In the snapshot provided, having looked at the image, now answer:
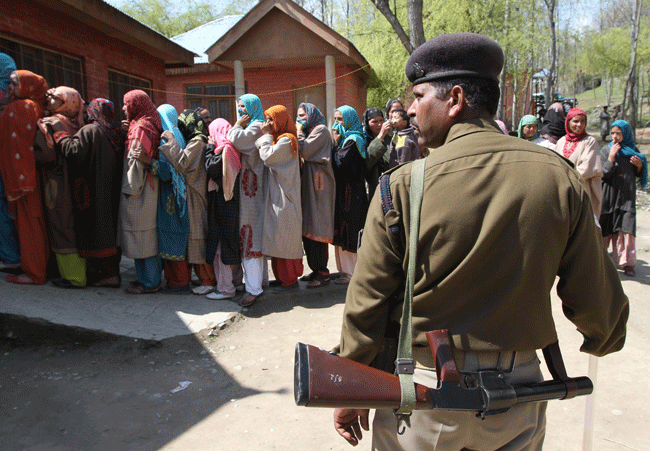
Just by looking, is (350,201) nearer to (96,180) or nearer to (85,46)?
(96,180)

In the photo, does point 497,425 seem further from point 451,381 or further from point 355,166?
point 355,166

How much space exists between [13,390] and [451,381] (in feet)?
10.9

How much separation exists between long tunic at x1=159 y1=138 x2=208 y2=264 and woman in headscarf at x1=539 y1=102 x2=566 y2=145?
4243mm

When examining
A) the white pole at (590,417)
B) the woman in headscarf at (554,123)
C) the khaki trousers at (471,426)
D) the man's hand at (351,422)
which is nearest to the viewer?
the khaki trousers at (471,426)

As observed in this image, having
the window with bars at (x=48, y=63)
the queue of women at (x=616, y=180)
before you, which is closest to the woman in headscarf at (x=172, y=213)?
the window with bars at (x=48, y=63)

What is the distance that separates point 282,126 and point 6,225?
9.29ft

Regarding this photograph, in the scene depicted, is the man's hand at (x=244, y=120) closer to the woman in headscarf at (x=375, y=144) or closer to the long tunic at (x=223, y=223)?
the long tunic at (x=223, y=223)

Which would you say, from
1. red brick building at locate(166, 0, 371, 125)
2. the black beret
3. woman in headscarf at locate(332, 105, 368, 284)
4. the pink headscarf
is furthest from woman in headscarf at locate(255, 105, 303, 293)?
red brick building at locate(166, 0, 371, 125)

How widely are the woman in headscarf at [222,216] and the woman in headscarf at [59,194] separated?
1263 millimetres

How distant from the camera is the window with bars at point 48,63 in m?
Result: 6.35

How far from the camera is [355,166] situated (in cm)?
529

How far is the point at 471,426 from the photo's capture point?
1334 millimetres

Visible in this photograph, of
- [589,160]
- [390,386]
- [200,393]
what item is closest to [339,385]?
[390,386]

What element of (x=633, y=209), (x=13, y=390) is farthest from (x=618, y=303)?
(x=633, y=209)
